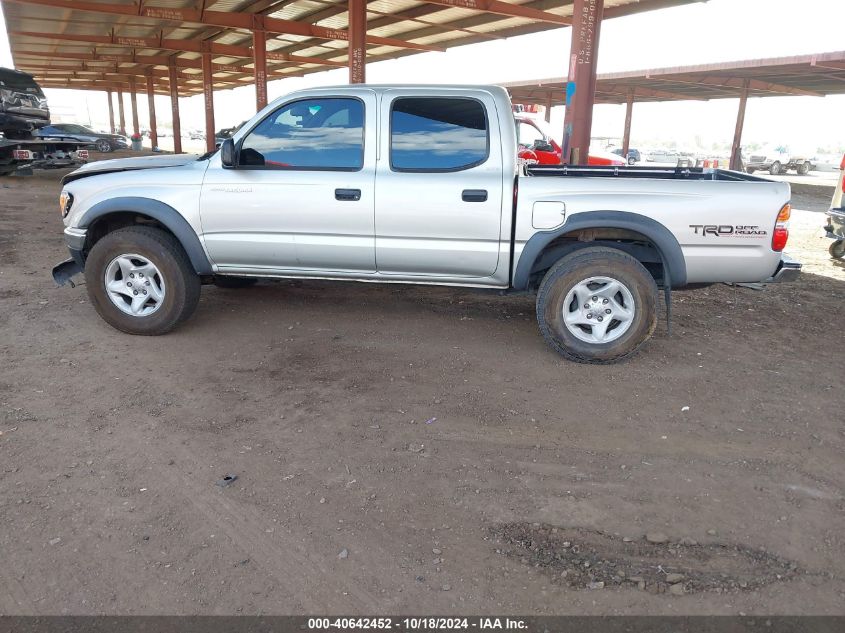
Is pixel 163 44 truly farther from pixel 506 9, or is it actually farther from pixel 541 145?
pixel 541 145

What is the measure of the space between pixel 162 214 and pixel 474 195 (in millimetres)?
2514

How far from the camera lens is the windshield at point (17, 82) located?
1571 centimetres

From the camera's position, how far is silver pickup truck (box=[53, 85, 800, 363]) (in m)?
4.63

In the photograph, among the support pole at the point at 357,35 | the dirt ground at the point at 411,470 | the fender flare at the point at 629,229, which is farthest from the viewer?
the support pole at the point at 357,35

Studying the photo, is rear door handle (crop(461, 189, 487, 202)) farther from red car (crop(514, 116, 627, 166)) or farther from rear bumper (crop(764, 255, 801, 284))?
red car (crop(514, 116, 627, 166))

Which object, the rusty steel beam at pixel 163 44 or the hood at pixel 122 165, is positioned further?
the rusty steel beam at pixel 163 44

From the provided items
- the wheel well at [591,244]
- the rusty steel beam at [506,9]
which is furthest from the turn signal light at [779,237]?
the rusty steel beam at [506,9]

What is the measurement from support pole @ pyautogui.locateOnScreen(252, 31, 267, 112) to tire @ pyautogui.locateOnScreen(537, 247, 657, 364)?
1830 centimetres

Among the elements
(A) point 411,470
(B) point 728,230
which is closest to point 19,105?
(A) point 411,470

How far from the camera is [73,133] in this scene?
89.8ft

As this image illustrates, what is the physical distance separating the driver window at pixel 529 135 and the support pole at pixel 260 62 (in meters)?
10.9

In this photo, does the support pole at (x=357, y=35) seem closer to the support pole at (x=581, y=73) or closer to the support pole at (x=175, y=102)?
the support pole at (x=581, y=73)

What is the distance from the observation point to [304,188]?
495 cm

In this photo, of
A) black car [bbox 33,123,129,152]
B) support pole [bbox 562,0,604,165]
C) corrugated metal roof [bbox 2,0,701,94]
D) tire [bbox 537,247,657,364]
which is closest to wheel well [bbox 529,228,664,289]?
tire [bbox 537,247,657,364]
